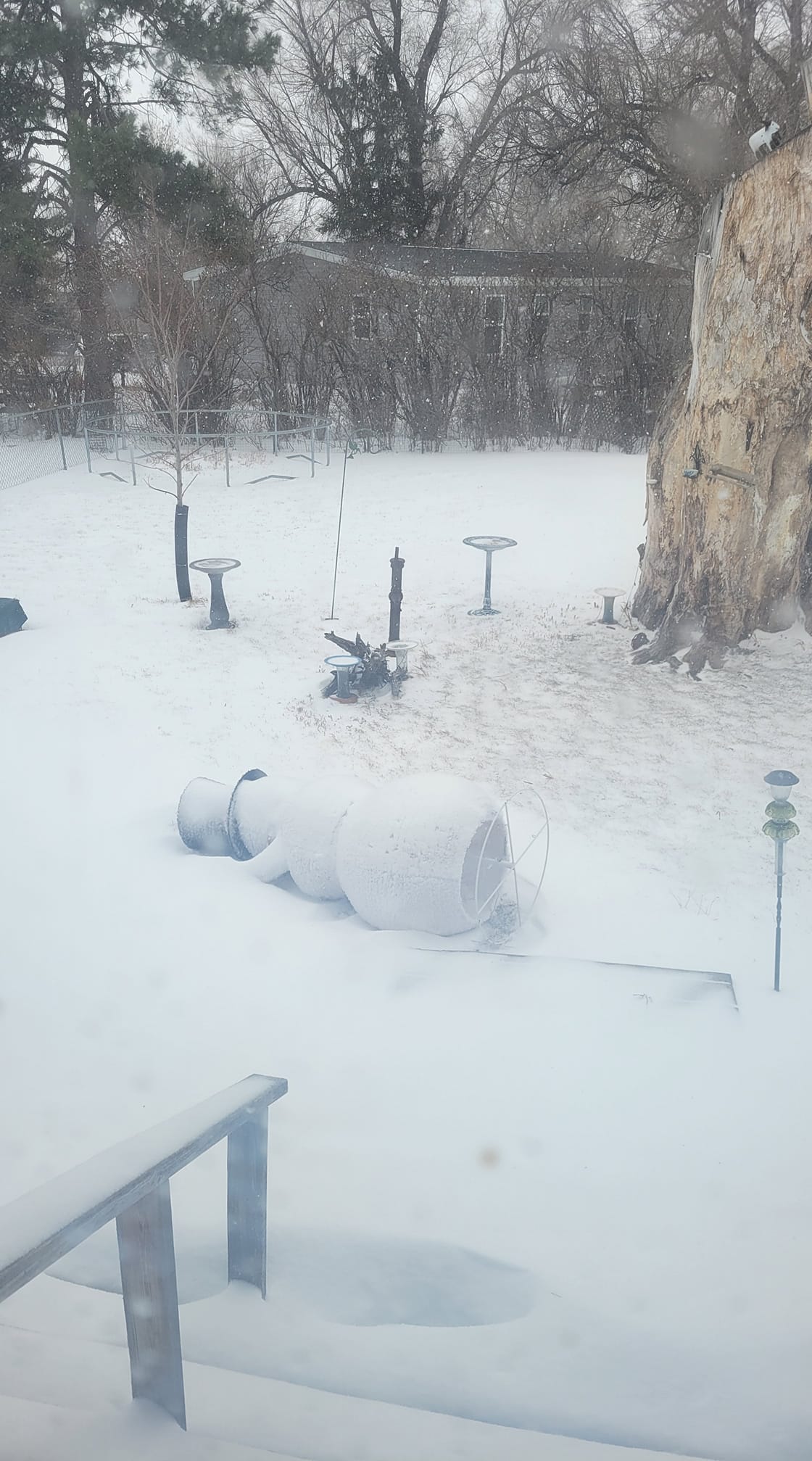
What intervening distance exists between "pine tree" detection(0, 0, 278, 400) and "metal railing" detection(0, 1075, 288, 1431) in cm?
1748

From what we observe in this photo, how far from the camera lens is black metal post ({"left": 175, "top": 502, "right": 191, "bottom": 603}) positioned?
9.85 m

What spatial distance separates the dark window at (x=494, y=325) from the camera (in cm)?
1934

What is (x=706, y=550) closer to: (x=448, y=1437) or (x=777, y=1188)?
(x=777, y=1188)

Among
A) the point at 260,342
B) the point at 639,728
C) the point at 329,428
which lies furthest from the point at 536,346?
the point at 639,728

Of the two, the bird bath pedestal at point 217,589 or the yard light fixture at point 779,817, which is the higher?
the bird bath pedestal at point 217,589

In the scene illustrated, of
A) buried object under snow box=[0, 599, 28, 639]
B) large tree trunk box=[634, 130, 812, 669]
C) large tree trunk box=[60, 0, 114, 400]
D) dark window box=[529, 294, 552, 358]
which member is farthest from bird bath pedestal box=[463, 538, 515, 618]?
large tree trunk box=[60, 0, 114, 400]

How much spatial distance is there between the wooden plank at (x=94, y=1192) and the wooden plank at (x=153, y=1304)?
0.09 metres

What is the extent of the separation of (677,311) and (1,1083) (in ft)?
62.1

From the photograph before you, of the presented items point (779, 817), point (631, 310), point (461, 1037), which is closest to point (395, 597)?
point (779, 817)

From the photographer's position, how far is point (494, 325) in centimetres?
1952

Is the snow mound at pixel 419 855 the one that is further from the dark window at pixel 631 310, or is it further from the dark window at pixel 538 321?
the dark window at pixel 631 310

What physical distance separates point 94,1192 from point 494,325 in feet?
64.2

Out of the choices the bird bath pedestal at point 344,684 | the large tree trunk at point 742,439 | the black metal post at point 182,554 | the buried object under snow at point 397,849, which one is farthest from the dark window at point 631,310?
the buried object under snow at point 397,849

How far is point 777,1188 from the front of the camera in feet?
11.4
